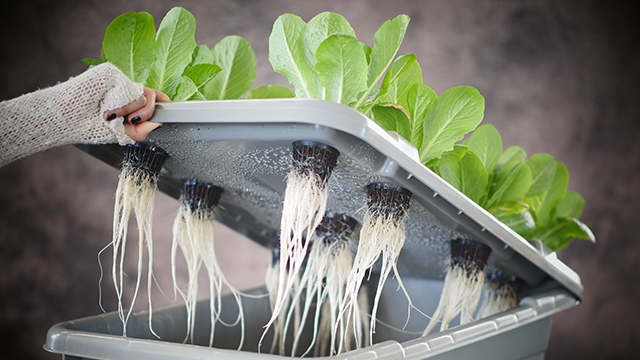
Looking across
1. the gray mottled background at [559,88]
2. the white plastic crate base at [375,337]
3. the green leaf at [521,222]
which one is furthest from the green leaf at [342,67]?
the gray mottled background at [559,88]

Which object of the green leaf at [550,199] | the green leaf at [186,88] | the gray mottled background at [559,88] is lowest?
the green leaf at [186,88]

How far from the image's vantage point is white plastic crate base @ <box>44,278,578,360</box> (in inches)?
26.0

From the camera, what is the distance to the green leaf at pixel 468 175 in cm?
95

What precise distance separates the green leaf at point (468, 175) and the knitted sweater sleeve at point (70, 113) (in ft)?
1.75

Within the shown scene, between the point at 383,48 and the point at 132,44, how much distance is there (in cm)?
37

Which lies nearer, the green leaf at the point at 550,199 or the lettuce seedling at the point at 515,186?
the lettuce seedling at the point at 515,186

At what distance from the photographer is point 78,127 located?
2.35 ft

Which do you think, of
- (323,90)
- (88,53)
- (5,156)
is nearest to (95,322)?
(5,156)

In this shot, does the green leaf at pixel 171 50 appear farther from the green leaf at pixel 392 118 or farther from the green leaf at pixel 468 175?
the green leaf at pixel 468 175

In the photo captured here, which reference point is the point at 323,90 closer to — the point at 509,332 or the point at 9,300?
the point at 509,332

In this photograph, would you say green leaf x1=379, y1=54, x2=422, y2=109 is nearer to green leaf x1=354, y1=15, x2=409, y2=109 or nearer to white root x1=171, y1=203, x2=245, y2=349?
green leaf x1=354, y1=15, x2=409, y2=109

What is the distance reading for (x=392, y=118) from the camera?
0.77 meters

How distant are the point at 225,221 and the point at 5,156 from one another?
1.54 ft

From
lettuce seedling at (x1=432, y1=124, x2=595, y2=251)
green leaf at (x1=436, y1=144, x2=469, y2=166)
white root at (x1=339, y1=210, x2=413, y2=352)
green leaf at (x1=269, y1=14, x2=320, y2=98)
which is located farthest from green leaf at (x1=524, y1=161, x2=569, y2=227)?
green leaf at (x1=269, y1=14, x2=320, y2=98)
